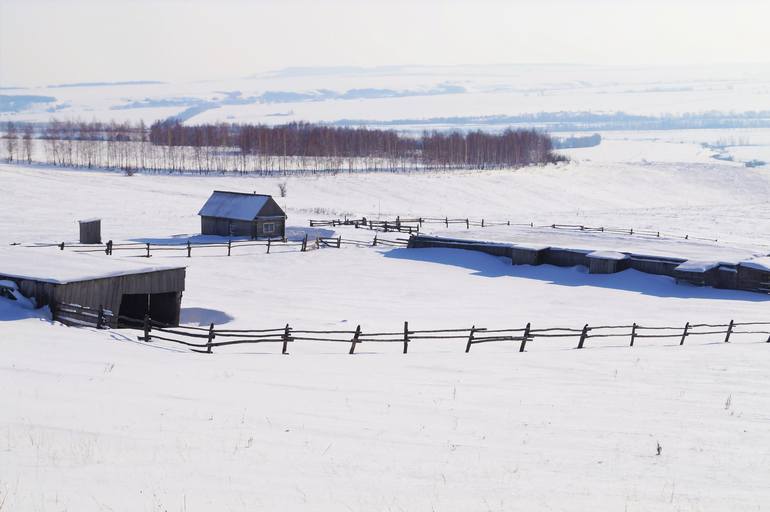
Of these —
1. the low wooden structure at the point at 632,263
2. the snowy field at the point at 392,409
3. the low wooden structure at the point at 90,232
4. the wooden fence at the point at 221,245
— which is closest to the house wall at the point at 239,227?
the wooden fence at the point at 221,245

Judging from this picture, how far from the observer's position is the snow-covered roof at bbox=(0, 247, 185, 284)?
22578 millimetres

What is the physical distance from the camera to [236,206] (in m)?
50.8

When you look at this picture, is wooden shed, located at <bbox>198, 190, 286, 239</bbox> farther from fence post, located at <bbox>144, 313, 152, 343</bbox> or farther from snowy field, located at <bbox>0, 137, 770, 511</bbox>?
fence post, located at <bbox>144, 313, 152, 343</bbox>

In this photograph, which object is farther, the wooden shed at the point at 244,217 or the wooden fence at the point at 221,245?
the wooden shed at the point at 244,217

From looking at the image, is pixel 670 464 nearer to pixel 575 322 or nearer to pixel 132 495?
pixel 132 495

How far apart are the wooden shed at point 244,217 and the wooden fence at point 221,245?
2.32 metres

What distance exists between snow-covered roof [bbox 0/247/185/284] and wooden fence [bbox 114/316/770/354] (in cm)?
172

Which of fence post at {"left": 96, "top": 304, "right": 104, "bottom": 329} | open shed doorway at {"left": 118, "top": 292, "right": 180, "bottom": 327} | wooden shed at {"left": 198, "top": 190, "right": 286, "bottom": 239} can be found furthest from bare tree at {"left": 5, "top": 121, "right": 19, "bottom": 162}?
fence post at {"left": 96, "top": 304, "right": 104, "bottom": 329}

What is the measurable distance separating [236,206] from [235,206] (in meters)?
0.06

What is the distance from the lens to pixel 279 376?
669 inches

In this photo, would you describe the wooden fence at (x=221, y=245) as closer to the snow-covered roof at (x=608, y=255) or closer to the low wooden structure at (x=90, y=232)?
the low wooden structure at (x=90, y=232)

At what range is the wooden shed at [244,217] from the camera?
49812 millimetres

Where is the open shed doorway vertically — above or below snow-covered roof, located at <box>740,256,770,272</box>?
below

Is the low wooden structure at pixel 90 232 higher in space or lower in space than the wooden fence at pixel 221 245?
higher
